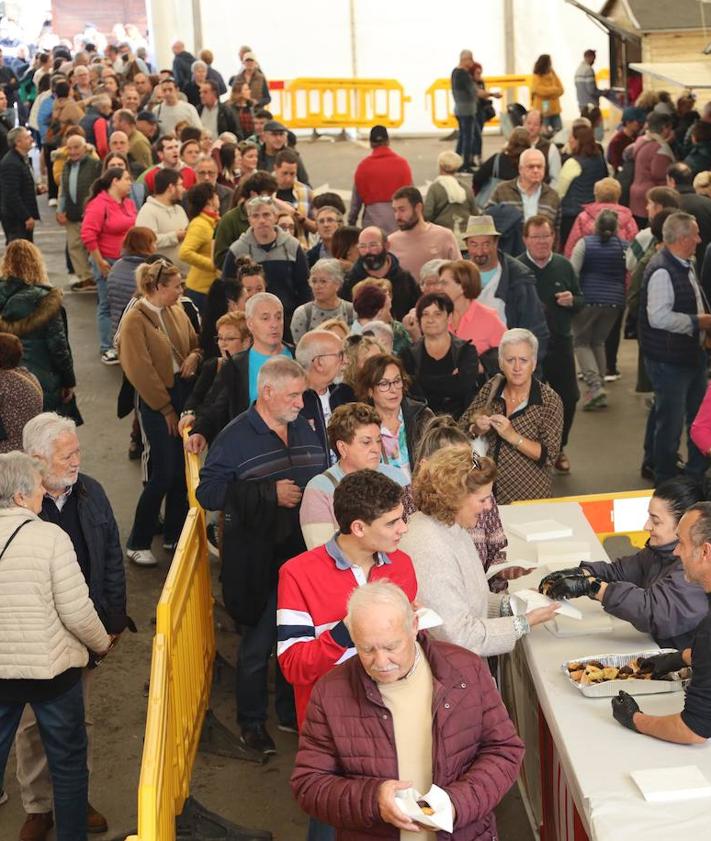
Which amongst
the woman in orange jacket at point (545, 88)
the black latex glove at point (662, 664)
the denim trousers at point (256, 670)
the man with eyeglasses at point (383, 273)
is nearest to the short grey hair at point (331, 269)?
the man with eyeglasses at point (383, 273)

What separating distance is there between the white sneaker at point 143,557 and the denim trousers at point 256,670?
76.4 inches

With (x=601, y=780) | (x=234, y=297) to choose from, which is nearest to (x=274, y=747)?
(x=601, y=780)

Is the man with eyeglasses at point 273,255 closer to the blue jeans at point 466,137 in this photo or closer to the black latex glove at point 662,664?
the black latex glove at point 662,664

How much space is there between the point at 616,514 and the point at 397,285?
8.63 feet

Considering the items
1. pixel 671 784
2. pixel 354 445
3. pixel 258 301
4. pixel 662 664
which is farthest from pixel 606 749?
pixel 258 301

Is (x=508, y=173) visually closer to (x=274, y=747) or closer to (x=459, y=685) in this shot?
(x=274, y=747)

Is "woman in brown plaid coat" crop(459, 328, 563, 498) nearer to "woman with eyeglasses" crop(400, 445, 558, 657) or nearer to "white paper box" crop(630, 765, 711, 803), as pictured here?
"woman with eyeglasses" crop(400, 445, 558, 657)

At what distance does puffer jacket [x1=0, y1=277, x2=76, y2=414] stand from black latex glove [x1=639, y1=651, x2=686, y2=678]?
14.3ft

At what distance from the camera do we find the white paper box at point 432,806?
3461mm

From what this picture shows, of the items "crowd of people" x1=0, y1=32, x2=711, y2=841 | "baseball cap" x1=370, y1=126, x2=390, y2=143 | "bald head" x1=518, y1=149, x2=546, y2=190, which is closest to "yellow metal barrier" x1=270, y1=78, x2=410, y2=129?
"crowd of people" x1=0, y1=32, x2=711, y2=841

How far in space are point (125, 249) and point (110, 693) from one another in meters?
3.85

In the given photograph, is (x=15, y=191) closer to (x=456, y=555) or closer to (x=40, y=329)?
(x=40, y=329)

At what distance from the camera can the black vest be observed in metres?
8.02

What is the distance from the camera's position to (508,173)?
41.3 ft
